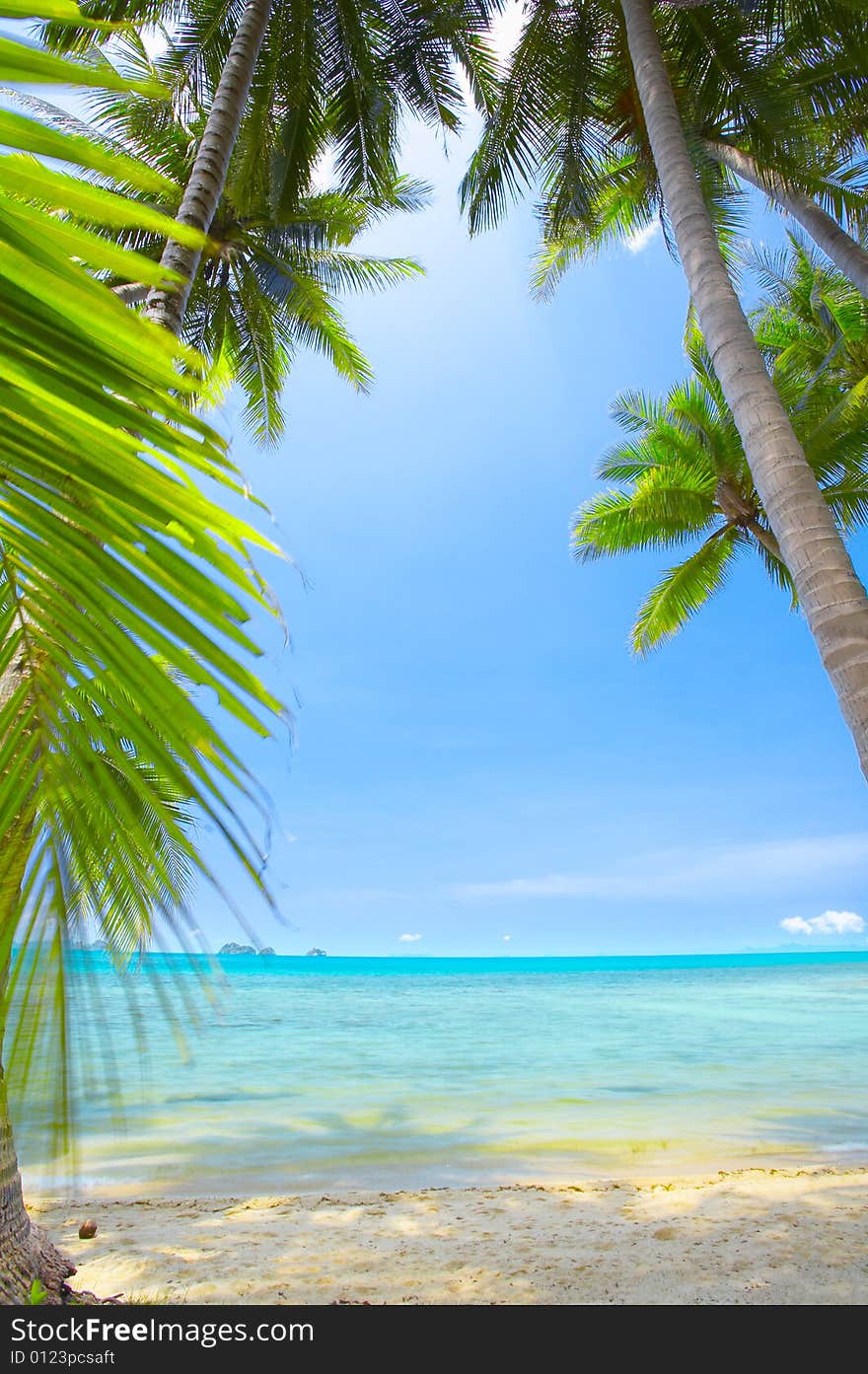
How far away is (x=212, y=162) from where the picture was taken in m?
4.45

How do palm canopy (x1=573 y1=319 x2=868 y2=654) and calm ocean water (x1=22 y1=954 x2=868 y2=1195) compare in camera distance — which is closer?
calm ocean water (x1=22 y1=954 x2=868 y2=1195)

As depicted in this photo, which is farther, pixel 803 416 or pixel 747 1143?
pixel 803 416

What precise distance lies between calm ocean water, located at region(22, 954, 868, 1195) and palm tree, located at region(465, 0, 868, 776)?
10.1 ft

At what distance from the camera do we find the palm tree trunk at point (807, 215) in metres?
7.12

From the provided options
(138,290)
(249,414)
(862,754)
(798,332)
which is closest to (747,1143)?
(862,754)

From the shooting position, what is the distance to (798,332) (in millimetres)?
12367

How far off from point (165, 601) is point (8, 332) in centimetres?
21

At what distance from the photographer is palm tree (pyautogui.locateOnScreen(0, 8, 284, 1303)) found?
0.51 metres

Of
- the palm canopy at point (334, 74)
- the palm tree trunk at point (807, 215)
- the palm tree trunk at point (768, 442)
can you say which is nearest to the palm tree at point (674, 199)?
the palm tree trunk at point (768, 442)

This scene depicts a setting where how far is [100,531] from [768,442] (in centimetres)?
427

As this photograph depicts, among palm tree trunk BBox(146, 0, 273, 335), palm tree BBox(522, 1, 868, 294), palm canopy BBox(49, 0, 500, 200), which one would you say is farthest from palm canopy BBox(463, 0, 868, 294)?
palm tree trunk BBox(146, 0, 273, 335)

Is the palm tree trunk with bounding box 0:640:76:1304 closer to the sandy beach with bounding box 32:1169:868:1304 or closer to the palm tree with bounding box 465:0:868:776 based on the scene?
the sandy beach with bounding box 32:1169:868:1304
